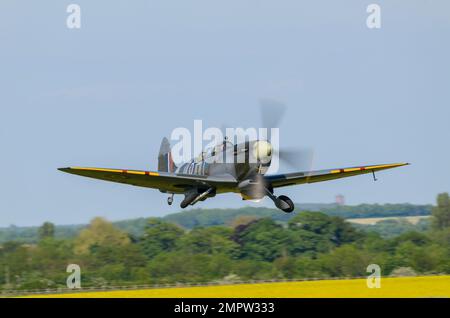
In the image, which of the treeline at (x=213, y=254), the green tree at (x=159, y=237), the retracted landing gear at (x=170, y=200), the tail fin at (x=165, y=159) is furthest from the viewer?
the green tree at (x=159, y=237)

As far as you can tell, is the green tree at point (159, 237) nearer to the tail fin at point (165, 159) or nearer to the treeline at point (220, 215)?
the treeline at point (220, 215)

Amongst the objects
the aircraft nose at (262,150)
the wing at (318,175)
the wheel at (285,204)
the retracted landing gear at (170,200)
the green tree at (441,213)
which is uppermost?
the green tree at (441,213)

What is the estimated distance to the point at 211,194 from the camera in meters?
27.8

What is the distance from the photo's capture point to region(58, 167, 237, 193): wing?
83.5ft

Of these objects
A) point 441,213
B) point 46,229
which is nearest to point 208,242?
point 46,229

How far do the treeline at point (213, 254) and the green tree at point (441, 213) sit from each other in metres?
17.5

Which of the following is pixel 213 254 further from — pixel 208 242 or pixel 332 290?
pixel 332 290

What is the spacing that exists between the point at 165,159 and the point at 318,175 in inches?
324

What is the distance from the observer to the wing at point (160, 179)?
83.5 feet

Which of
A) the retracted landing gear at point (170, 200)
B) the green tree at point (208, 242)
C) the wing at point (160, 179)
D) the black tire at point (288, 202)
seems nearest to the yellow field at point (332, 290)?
the black tire at point (288, 202)

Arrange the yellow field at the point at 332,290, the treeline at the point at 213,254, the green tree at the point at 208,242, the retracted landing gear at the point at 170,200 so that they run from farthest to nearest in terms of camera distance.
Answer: the green tree at the point at 208,242, the treeline at the point at 213,254, the retracted landing gear at the point at 170,200, the yellow field at the point at 332,290

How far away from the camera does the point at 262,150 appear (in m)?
26.3
